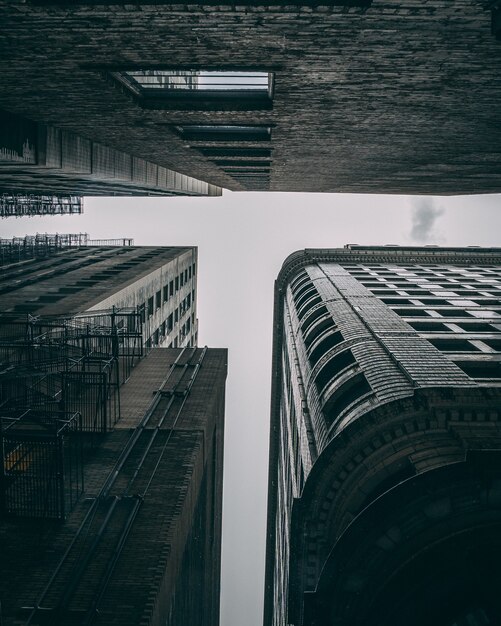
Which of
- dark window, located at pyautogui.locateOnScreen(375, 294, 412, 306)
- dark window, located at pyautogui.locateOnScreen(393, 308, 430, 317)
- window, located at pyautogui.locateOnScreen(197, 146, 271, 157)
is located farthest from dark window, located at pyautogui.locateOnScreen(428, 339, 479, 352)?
window, located at pyautogui.locateOnScreen(197, 146, 271, 157)

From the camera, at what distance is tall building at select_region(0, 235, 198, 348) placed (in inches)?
1180

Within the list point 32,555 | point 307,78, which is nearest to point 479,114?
point 307,78

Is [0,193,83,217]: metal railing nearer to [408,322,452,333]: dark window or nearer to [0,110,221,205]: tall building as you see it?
[0,110,221,205]: tall building

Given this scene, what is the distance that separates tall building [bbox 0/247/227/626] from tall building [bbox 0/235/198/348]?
8636 millimetres

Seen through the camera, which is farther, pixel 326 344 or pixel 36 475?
pixel 326 344

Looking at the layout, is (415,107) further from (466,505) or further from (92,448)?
→ (92,448)

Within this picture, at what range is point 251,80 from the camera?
1279 cm

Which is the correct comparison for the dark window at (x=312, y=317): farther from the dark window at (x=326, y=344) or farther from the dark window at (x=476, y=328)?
the dark window at (x=476, y=328)

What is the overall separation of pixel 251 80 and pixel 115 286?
22658mm

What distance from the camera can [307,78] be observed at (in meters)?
10.9

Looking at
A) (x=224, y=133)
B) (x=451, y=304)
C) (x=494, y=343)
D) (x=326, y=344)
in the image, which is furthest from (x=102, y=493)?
(x=451, y=304)

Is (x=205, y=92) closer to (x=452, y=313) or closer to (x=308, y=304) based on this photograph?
(x=452, y=313)

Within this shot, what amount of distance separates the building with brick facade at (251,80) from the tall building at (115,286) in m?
10.8

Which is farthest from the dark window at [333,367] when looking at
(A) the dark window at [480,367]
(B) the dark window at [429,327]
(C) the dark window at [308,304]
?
(C) the dark window at [308,304]
